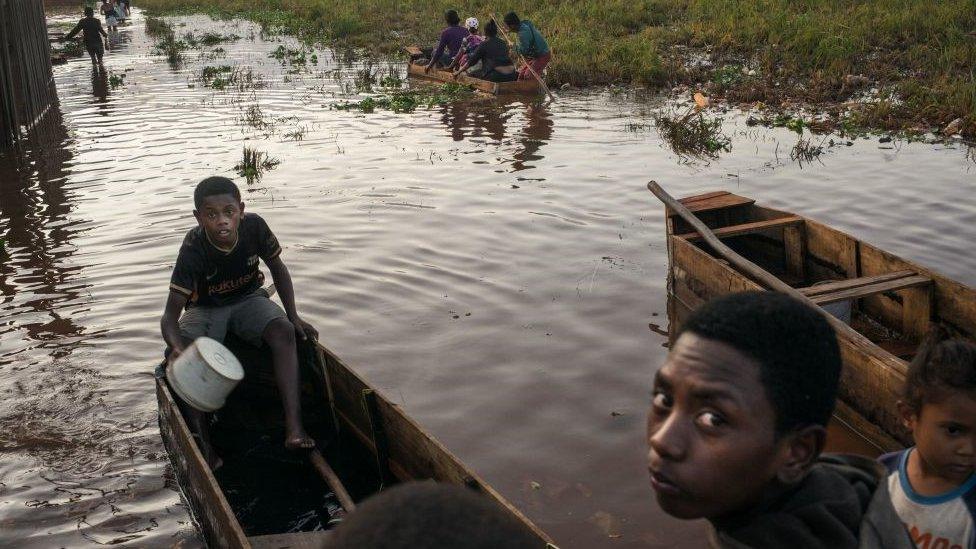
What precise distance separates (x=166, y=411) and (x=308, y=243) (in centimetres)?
391

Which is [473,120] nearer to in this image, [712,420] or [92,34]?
[92,34]

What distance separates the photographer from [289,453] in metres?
4.96

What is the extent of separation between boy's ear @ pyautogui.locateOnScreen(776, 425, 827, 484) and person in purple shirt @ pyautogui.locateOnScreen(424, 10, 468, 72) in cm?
1657

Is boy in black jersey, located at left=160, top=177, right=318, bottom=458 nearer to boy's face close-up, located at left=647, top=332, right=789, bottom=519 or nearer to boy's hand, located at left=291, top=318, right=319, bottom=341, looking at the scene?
boy's hand, located at left=291, top=318, right=319, bottom=341

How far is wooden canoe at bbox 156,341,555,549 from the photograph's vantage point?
12.9ft

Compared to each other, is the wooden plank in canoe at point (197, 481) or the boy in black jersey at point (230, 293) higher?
the boy in black jersey at point (230, 293)

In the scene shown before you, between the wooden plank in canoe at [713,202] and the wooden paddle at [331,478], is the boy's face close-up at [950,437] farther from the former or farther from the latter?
the wooden plank in canoe at [713,202]

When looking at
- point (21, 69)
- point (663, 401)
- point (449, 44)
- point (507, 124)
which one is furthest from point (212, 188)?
point (449, 44)

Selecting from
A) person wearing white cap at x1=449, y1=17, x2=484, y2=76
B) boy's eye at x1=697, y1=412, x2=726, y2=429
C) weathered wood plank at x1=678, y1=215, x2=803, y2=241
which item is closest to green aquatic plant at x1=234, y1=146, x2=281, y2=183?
weathered wood plank at x1=678, y1=215, x2=803, y2=241

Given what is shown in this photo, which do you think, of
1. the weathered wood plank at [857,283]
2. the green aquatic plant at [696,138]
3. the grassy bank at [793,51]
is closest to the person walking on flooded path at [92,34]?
the grassy bank at [793,51]

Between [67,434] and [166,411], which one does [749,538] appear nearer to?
[166,411]

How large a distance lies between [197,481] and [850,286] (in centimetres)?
381

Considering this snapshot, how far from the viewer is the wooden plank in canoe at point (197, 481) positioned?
3.68m

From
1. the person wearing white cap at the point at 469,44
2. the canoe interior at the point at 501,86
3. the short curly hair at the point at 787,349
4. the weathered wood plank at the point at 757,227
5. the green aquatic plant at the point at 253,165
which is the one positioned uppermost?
the person wearing white cap at the point at 469,44
